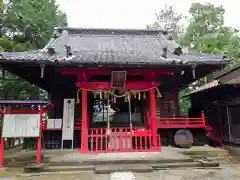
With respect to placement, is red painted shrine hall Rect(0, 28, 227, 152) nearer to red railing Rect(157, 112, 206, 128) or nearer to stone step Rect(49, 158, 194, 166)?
red railing Rect(157, 112, 206, 128)

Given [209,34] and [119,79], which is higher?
[209,34]

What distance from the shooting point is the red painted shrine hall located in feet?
25.3

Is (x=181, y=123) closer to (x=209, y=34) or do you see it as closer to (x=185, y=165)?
(x=185, y=165)

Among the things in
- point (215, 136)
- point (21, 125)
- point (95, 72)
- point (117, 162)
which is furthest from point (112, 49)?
point (215, 136)

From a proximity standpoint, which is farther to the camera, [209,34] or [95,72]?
[209,34]

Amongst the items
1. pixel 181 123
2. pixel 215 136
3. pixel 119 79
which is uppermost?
pixel 119 79

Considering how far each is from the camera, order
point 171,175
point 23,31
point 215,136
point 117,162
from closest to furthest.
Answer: point 171,175
point 117,162
point 215,136
point 23,31

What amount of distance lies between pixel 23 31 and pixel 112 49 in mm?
7034

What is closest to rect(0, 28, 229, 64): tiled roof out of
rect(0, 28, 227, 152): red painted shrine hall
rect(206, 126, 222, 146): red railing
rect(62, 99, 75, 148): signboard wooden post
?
rect(0, 28, 227, 152): red painted shrine hall

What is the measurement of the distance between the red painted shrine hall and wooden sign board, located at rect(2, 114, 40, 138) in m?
1.43

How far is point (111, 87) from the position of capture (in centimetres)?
824

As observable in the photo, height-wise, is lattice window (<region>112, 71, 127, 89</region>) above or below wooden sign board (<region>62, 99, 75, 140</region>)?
above

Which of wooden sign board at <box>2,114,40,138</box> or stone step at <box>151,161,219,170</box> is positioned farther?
wooden sign board at <box>2,114,40,138</box>

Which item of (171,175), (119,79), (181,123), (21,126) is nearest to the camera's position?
(171,175)
